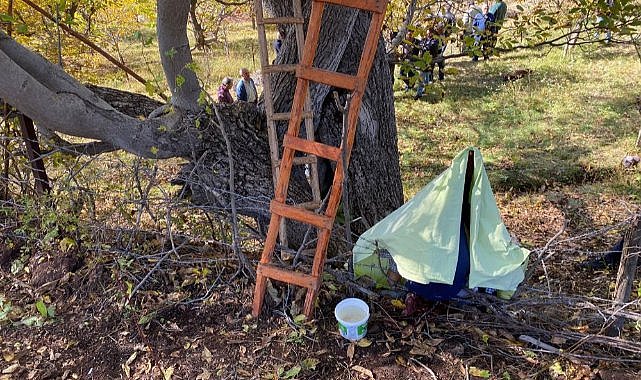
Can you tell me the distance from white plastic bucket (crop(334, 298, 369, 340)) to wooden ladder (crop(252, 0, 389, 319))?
18 centimetres

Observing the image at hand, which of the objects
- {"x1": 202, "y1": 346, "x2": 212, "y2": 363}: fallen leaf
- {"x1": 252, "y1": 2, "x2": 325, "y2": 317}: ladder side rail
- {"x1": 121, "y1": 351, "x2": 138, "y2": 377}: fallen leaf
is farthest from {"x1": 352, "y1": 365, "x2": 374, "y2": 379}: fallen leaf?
{"x1": 121, "y1": 351, "x2": 138, "y2": 377}: fallen leaf

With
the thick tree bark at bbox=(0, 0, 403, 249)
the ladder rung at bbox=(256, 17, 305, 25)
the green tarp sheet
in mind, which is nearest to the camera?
Answer: the green tarp sheet

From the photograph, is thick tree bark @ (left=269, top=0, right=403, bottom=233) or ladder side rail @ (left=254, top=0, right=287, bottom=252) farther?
thick tree bark @ (left=269, top=0, right=403, bottom=233)

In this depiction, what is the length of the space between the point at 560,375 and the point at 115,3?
27.2ft

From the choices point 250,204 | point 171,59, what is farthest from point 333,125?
point 171,59

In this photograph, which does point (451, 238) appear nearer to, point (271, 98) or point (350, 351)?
point (350, 351)

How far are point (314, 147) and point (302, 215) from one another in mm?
391

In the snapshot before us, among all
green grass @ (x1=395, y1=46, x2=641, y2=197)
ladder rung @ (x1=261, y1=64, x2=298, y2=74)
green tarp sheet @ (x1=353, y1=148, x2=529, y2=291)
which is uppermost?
ladder rung @ (x1=261, y1=64, x2=298, y2=74)

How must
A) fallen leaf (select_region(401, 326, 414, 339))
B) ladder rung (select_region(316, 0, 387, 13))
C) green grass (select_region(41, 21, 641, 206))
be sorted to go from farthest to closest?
green grass (select_region(41, 21, 641, 206)) → fallen leaf (select_region(401, 326, 414, 339)) → ladder rung (select_region(316, 0, 387, 13))

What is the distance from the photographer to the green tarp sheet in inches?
102

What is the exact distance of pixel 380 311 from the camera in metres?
3.00

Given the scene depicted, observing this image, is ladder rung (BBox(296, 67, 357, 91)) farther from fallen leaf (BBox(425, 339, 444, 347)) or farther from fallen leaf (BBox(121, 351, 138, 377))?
fallen leaf (BBox(121, 351, 138, 377))

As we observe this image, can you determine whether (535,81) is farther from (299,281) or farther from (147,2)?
(299,281)

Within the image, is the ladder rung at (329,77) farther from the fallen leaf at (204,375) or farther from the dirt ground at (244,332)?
the fallen leaf at (204,375)
